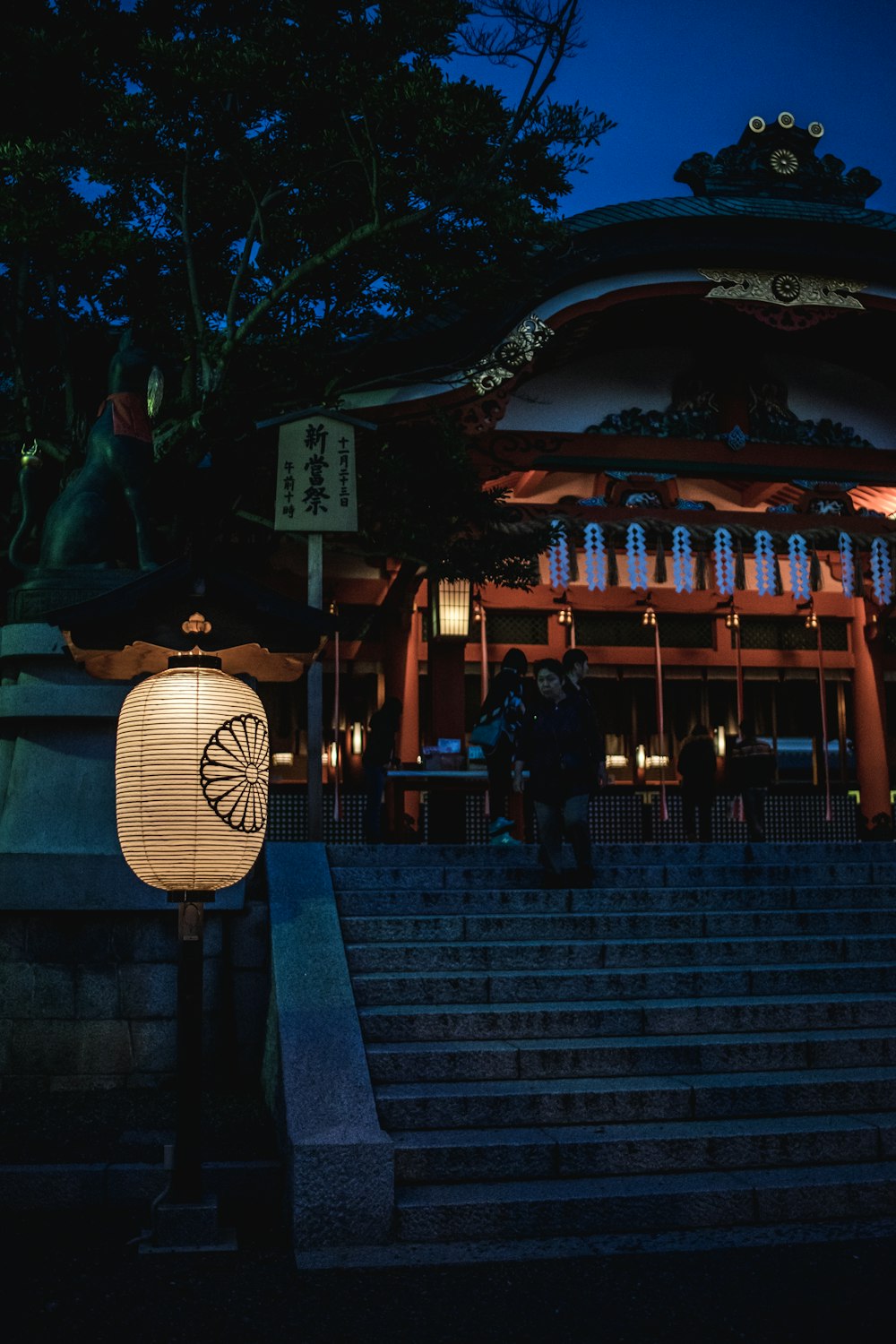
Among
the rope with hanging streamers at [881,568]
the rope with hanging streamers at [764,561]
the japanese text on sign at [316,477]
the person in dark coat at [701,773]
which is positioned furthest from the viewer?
the rope with hanging streamers at [881,568]

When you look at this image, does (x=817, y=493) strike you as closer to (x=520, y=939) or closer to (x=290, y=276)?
(x=290, y=276)

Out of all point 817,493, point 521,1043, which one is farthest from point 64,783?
point 817,493

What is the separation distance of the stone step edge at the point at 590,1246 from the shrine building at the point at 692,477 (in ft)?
32.8

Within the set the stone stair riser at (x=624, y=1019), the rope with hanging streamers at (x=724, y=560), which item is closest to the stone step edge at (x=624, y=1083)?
the stone stair riser at (x=624, y=1019)

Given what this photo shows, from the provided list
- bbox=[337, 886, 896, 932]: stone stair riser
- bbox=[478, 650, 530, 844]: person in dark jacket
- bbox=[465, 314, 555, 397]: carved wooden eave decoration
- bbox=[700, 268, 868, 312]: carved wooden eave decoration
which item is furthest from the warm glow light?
bbox=[337, 886, 896, 932]: stone stair riser

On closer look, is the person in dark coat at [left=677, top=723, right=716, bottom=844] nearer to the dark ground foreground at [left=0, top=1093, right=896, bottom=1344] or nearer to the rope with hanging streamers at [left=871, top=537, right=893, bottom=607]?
the rope with hanging streamers at [left=871, top=537, right=893, bottom=607]

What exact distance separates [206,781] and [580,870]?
12.8 feet

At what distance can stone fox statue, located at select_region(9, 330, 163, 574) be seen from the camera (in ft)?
27.7

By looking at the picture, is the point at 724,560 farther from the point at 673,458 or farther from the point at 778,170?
the point at 778,170

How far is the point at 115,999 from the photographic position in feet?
23.7

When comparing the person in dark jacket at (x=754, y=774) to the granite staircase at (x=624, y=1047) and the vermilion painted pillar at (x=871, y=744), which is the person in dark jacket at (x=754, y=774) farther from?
the granite staircase at (x=624, y=1047)

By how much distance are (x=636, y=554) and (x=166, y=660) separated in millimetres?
10100

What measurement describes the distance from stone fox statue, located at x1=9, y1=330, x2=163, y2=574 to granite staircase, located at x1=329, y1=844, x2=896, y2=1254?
3.09 m

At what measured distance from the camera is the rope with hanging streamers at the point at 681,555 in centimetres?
1573
